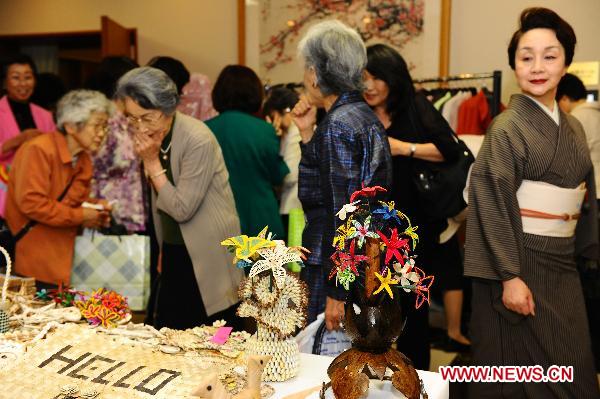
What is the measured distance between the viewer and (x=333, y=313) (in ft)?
6.52

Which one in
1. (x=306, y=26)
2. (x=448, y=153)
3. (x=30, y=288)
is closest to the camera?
(x=30, y=288)

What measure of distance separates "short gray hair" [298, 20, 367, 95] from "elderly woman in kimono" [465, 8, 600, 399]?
0.53m

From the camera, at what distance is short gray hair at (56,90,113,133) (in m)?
2.88

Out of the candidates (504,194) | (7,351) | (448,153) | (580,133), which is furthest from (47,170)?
(580,133)

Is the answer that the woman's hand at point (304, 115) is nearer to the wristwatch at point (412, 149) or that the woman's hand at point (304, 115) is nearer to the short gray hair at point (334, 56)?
the short gray hair at point (334, 56)

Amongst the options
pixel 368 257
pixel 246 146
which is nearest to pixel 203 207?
pixel 246 146

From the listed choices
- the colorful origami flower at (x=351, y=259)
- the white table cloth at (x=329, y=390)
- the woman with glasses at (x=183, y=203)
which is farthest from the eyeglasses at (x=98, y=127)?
the colorful origami flower at (x=351, y=259)

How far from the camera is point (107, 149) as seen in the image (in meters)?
3.49

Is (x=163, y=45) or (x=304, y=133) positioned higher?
(x=163, y=45)

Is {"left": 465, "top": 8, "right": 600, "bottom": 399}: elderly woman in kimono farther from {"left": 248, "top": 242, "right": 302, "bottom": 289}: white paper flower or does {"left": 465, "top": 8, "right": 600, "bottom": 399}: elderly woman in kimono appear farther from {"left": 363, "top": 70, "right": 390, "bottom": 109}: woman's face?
{"left": 248, "top": 242, "right": 302, "bottom": 289}: white paper flower

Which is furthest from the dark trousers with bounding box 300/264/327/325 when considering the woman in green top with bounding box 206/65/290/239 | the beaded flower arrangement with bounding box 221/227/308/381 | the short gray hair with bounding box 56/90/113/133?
the short gray hair with bounding box 56/90/113/133

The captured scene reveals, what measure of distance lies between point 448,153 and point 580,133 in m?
0.48

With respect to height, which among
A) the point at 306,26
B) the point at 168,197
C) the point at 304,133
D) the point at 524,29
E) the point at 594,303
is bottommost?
the point at 594,303

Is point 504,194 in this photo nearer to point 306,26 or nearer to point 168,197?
point 168,197
